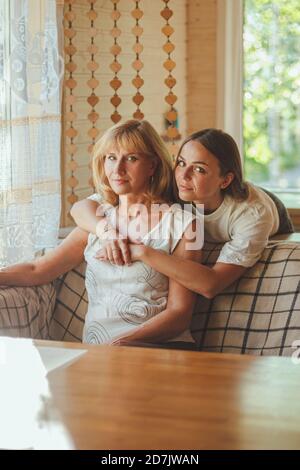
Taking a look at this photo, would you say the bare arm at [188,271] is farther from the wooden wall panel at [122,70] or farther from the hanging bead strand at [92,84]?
the wooden wall panel at [122,70]

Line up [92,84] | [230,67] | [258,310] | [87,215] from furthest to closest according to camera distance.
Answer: [230,67]
[92,84]
[87,215]
[258,310]

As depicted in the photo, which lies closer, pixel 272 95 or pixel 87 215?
pixel 87 215

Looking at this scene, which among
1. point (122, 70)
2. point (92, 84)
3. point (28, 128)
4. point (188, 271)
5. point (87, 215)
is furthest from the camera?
point (122, 70)

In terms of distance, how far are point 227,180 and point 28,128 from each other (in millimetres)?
775

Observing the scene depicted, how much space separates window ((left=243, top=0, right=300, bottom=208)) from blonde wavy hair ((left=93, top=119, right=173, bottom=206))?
216 cm

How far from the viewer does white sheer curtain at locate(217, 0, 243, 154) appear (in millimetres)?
4508

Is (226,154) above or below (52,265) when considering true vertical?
above

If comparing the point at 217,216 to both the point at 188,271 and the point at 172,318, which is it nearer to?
the point at 188,271

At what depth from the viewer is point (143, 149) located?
2.54m

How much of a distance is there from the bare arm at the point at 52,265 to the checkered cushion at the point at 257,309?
0.40 meters

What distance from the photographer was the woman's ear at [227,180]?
2.56 meters

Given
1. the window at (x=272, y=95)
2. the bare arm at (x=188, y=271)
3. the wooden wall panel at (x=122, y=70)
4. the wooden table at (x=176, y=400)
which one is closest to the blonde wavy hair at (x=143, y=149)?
the bare arm at (x=188, y=271)

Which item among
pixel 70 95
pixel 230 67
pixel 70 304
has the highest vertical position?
pixel 230 67

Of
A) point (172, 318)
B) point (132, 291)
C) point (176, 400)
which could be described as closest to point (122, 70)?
point (132, 291)
